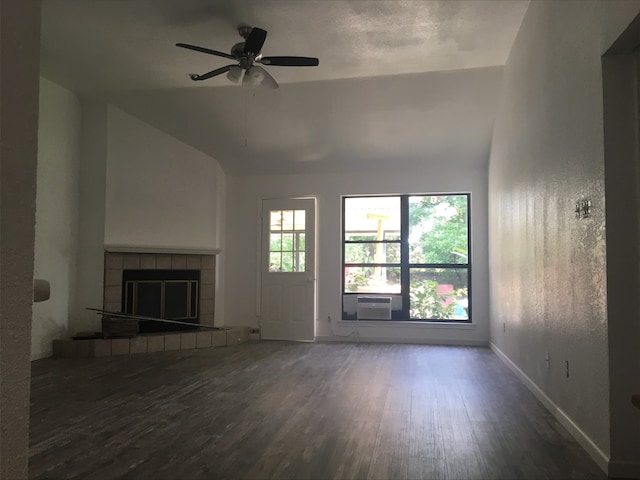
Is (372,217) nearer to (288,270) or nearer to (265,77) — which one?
(288,270)

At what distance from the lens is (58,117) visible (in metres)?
5.47

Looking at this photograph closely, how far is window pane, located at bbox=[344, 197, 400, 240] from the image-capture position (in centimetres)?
687

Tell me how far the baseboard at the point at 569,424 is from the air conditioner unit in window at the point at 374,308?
221 cm

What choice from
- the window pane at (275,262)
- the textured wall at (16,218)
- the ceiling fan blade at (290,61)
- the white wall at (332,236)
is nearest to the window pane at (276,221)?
the white wall at (332,236)

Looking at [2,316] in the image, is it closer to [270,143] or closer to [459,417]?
[459,417]

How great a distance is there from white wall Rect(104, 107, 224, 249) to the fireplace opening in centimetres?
41

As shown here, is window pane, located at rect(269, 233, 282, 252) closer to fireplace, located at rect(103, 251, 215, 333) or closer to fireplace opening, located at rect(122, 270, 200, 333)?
fireplace, located at rect(103, 251, 215, 333)

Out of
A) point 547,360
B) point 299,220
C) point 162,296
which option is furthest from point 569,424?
point 162,296

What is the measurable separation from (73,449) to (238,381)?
1757 millimetres

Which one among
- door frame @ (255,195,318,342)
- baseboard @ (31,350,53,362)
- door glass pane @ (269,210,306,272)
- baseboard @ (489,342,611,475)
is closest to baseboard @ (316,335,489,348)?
door frame @ (255,195,318,342)

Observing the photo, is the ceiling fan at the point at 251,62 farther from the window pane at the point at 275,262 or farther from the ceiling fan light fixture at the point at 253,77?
the window pane at the point at 275,262

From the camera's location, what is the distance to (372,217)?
6934 millimetres

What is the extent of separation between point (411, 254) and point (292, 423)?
161 inches

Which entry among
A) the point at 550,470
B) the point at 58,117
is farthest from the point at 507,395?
the point at 58,117
